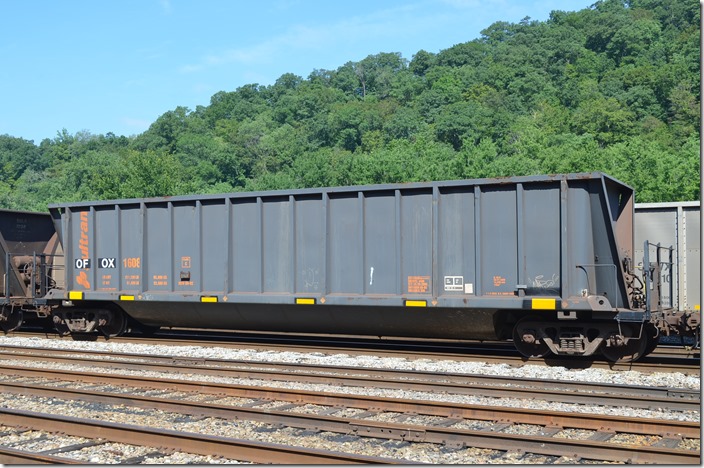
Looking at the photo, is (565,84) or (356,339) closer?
(356,339)

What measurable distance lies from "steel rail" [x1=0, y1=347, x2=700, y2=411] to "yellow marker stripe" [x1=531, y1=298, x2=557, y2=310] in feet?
6.61

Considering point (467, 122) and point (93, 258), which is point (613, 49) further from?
point (93, 258)

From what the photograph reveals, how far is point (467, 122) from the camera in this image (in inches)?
3612

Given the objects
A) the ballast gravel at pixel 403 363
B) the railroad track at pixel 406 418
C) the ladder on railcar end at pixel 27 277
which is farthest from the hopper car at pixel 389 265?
the railroad track at pixel 406 418

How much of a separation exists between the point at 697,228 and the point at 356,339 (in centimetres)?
871

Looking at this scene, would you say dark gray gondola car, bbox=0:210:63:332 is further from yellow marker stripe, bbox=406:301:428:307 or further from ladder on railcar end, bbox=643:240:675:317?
ladder on railcar end, bbox=643:240:675:317

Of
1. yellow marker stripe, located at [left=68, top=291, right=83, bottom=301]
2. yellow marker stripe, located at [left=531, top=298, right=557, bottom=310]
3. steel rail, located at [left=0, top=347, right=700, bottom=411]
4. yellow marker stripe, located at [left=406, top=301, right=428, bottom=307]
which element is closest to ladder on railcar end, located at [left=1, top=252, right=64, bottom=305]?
yellow marker stripe, located at [left=68, top=291, right=83, bottom=301]

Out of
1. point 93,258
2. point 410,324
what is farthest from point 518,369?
point 93,258

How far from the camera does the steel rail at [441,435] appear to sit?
7.23 m

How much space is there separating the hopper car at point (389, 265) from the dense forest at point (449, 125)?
67.6 feet

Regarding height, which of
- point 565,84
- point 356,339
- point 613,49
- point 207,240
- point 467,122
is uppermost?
point 613,49

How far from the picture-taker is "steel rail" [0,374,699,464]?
7234 millimetres

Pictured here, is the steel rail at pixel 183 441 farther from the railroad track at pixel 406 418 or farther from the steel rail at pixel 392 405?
the steel rail at pixel 392 405

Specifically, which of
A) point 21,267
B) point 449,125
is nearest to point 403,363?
point 21,267
